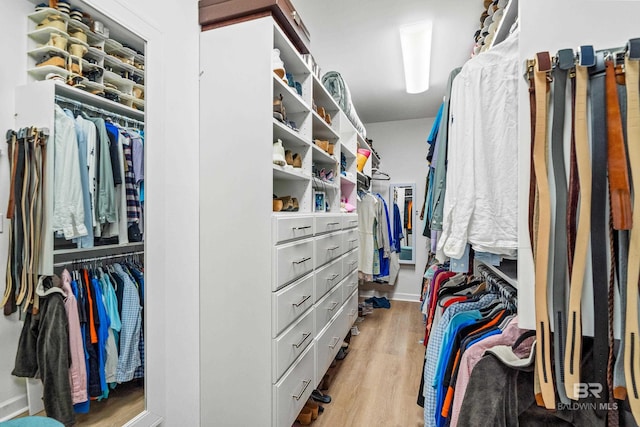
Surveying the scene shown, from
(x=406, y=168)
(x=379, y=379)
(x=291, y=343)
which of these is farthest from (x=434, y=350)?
(x=406, y=168)

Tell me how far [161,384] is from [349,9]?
2.34m

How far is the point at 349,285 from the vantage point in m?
2.71

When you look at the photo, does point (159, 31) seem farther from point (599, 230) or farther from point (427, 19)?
point (427, 19)

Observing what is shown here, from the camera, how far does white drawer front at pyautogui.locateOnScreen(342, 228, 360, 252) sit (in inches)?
98.9

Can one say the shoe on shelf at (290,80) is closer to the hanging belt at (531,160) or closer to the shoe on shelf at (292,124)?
the shoe on shelf at (292,124)

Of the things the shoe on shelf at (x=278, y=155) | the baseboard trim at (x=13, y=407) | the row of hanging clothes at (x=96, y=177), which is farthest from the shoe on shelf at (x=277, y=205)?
the baseboard trim at (x=13, y=407)

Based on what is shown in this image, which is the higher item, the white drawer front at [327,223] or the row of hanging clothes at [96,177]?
the row of hanging clothes at [96,177]

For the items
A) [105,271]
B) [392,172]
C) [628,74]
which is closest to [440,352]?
[628,74]

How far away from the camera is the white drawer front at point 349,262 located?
2.50 metres

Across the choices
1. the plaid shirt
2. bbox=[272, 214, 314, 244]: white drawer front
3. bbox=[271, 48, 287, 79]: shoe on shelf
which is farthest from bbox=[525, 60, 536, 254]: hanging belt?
bbox=[271, 48, 287, 79]: shoe on shelf

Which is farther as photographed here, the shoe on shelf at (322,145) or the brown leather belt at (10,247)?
the shoe on shelf at (322,145)

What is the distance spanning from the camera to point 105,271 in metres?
1.04

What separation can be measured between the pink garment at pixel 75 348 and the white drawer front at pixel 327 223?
1.21m

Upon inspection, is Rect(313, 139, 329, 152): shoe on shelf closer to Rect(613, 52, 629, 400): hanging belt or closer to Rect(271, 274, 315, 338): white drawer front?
Rect(271, 274, 315, 338): white drawer front
